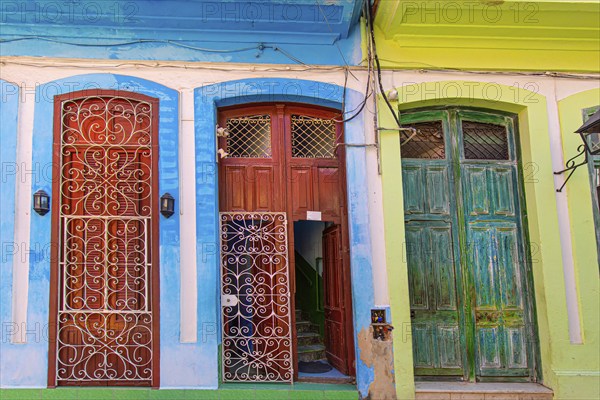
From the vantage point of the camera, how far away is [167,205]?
5.78 meters

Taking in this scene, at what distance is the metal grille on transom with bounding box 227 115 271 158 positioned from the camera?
6.38m

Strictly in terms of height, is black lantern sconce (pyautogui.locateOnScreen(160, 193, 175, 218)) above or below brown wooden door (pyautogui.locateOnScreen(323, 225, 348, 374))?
above

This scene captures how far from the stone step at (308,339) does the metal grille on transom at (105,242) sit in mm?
2046

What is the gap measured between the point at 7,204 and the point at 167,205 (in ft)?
5.55

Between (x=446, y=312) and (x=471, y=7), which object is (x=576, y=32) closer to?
(x=471, y=7)

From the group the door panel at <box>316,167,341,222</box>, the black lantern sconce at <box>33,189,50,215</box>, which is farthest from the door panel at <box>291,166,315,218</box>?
the black lantern sconce at <box>33,189,50,215</box>

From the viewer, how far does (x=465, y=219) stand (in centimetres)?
646

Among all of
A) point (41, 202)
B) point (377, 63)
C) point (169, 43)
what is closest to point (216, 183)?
point (169, 43)

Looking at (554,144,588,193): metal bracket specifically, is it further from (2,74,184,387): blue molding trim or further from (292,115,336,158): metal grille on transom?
(2,74,184,387): blue molding trim

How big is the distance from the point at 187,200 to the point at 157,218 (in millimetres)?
375

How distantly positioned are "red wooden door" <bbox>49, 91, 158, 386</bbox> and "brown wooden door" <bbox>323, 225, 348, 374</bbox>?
2.07m

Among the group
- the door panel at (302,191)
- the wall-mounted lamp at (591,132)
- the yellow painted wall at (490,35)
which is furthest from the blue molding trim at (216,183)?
the wall-mounted lamp at (591,132)

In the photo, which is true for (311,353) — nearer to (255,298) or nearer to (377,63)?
(255,298)

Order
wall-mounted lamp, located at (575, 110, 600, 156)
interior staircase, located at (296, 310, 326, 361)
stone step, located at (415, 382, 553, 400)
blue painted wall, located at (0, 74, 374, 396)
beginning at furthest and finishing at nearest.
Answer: interior staircase, located at (296, 310, 326, 361) < stone step, located at (415, 382, 553, 400) < blue painted wall, located at (0, 74, 374, 396) < wall-mounted lamp, located at (575, 110, 600, 156)
